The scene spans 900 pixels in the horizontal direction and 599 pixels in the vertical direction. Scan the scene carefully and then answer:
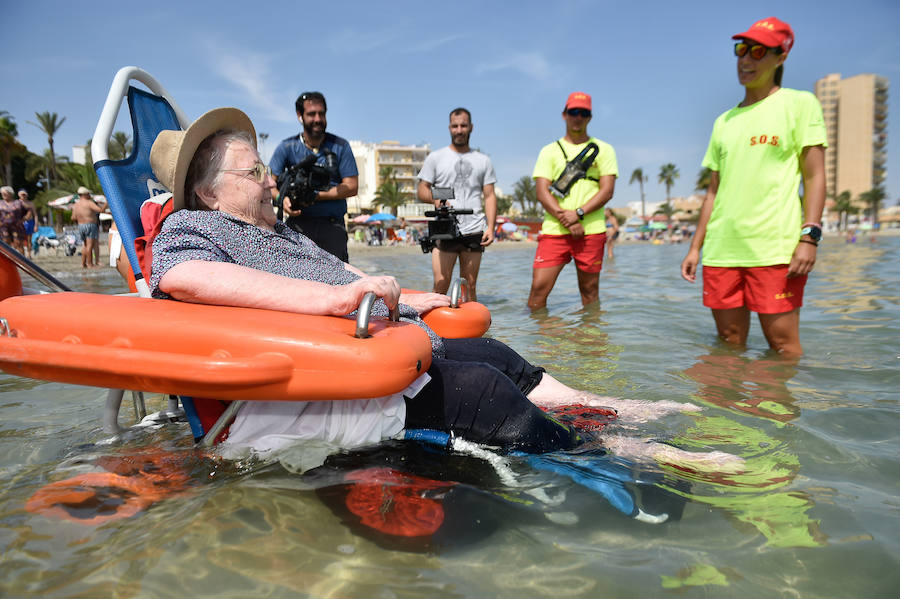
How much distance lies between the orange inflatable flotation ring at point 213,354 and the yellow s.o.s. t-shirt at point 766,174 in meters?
2.61

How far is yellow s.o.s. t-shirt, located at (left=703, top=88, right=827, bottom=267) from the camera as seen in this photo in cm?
316

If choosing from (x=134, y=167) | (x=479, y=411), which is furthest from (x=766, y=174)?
(x=134, y=167)

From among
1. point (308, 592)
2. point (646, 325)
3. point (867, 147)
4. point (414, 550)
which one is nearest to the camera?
point (308, 592)

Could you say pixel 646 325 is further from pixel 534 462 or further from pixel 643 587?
pixel 643 587

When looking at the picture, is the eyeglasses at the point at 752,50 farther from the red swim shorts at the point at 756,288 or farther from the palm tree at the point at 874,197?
the palm tree at the point at 874,197

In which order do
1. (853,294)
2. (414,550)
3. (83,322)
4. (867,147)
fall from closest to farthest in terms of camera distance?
(414,550), (83,322), (853,294), (867,147)

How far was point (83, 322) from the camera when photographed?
1.58 metres

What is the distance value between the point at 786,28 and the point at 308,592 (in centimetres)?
367

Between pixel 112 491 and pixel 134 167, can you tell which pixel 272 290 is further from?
pixel 134 167

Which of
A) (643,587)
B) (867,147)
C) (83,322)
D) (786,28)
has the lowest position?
(643,587)

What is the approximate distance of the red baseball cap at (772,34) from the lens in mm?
3074

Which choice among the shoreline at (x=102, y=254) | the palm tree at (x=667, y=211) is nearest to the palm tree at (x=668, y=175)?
the palm tree at (x=667, y=211)

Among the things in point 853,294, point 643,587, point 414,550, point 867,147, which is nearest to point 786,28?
point 643,587

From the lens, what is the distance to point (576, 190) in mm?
5133
